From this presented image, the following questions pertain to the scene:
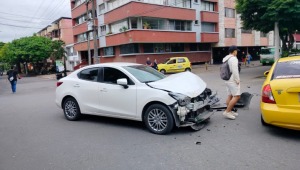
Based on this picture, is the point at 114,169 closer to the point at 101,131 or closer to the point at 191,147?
the point at 191,147

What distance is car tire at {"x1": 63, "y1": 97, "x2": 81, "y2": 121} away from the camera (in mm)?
7195

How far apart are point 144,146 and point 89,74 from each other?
2.94m

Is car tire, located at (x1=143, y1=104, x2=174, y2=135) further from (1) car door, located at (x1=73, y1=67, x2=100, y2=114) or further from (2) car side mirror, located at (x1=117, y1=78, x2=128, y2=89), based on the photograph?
(1) car door, located at (x1=73, y1=67, x2=100, y2=114)

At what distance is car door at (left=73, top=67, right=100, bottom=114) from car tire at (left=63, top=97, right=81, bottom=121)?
0.24 meters

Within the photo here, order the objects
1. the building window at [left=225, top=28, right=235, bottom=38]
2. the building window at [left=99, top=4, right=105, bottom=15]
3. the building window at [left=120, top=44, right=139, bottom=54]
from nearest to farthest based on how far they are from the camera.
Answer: the building window at [left=120, top=44, right=139, bottom=54] < the building window at [left=99, top=4, right=105, bottom=15] < the building window at [left=225, top=28, right=235, bottom=38]

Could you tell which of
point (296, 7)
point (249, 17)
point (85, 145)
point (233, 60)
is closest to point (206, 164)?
point (85, 145)

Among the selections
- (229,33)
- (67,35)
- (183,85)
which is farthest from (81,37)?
(183,85)

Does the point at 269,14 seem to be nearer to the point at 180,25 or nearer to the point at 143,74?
the point at 143,74

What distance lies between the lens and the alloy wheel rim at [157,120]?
5594mm

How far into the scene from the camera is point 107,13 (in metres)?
31.7

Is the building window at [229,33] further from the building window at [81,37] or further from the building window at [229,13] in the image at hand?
the building window at [81,37]

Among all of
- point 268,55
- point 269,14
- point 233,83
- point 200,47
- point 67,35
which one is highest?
point 67,35

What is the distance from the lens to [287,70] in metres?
5.23

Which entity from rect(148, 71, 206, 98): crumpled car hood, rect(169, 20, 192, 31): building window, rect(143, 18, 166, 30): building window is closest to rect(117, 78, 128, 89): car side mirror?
rect(148, 71, 206, 98): crumpled car hood
